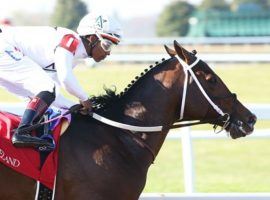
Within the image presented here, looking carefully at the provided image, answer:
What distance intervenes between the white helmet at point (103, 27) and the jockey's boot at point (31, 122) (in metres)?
0.69

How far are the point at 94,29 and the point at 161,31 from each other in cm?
4559

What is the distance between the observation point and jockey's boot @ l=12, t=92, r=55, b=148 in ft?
18.5

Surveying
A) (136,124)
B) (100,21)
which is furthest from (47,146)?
(100,21)

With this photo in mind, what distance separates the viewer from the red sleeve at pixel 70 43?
5.85m

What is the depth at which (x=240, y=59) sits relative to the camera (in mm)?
15250

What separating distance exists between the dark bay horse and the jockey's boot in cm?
21

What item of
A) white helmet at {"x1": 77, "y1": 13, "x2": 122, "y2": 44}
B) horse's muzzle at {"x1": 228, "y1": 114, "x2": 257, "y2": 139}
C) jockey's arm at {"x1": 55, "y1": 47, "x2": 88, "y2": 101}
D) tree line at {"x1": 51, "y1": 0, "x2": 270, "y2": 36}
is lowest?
tree line at {"x1": 51, "y1": 0, "x2": 270, "y2": 36}

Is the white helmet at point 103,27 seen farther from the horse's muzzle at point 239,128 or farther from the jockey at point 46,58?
the horse's muzzle at point 239,128

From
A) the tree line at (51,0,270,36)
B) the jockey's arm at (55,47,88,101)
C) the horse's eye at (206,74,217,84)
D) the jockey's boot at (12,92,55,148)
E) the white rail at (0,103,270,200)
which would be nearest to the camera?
the jockey's boot at (12,92,55,148)

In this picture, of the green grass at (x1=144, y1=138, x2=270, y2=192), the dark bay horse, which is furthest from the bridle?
the green grass at (x1=144, y1=138, x2=270, y2=192)

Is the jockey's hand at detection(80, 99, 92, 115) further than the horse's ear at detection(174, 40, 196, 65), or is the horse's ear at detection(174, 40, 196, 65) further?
the horse's ear at detection(174, 40, 196, 65)

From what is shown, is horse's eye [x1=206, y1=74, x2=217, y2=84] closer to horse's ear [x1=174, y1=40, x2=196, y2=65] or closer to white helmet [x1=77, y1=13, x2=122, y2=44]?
horse's ear [x1=174, y1=40, x2=196, y2=65]

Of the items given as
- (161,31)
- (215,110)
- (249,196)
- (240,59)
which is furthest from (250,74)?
(161,31)

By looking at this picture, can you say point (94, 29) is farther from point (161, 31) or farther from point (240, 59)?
point (161, 31)
